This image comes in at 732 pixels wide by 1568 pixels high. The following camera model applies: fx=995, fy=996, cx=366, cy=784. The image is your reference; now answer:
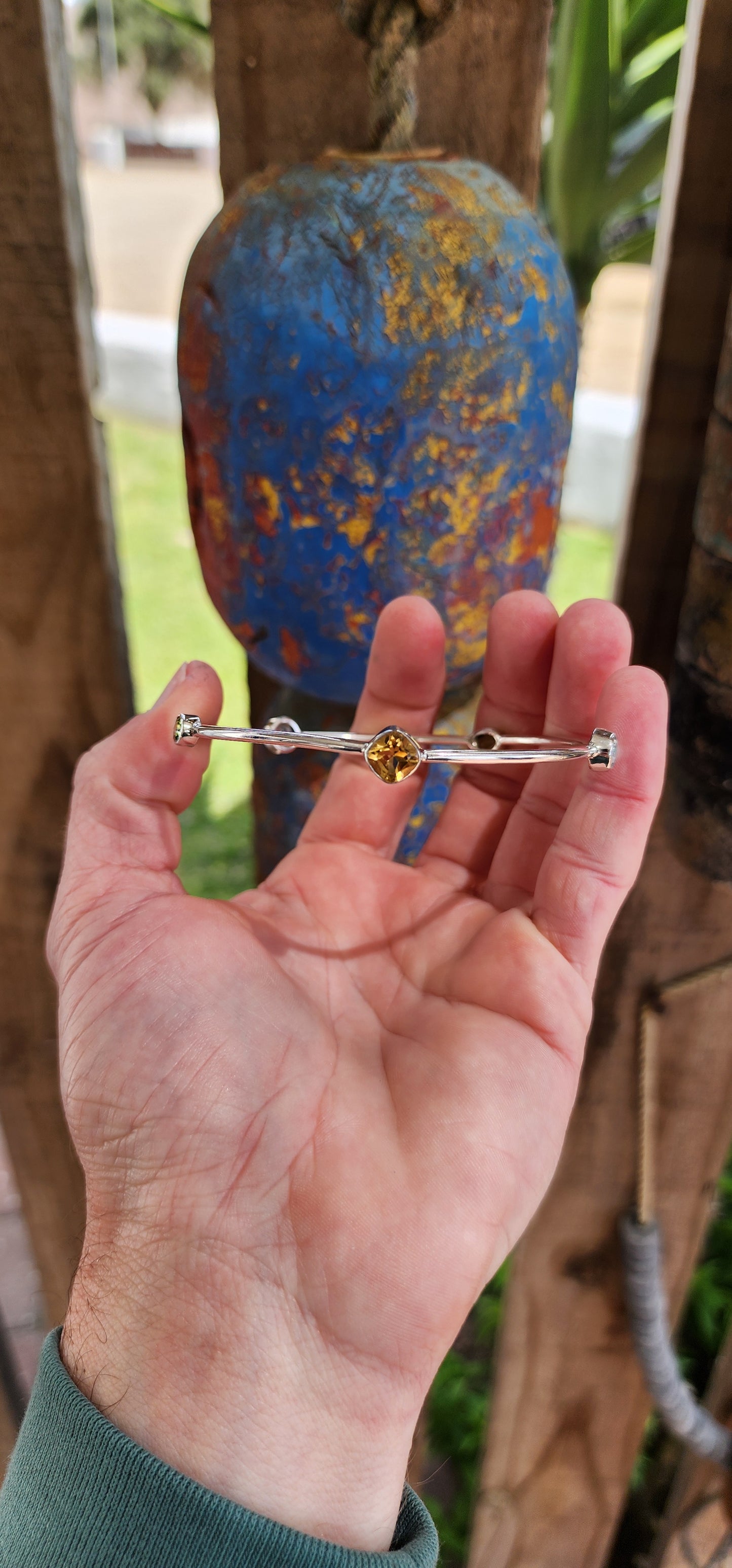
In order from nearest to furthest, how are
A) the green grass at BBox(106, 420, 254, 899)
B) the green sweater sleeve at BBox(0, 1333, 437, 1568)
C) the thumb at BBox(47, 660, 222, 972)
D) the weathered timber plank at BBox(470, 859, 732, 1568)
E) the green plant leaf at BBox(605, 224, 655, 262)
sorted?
the green sweater sleeve at BBox(0, 1333, 437, 1568) < the thumb at BBox(47, 660, 222, 972) < the weathered timber plank at BBox(470, 859, 732, 1568) < the green plant leaf at BBox(605, 224, 655, 262) < the green grass at BBox(106, 420, 254, 899)

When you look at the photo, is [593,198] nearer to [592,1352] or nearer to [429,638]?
[429,638]

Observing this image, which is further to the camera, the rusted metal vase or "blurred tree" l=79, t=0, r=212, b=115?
"blurred tree" l=79, t=0, r=212, b=115

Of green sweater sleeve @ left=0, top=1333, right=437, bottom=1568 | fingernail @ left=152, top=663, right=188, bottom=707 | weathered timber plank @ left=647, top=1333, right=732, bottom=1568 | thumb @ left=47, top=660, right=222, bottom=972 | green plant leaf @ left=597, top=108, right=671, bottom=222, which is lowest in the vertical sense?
weathered timber plank @ left=647, top=1333, right=732, bottom=1568

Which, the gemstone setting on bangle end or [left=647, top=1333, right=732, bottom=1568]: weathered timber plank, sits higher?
the gemstone setting on bangle end

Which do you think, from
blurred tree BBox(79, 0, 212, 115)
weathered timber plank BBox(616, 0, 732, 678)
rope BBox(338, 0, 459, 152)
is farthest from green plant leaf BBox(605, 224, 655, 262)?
blurred tree BBox(79, 0, 212, 115)

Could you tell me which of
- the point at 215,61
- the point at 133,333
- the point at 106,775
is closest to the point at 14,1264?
the point at 106,775

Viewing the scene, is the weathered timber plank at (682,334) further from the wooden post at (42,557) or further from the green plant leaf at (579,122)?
the wooden post at (42,557)

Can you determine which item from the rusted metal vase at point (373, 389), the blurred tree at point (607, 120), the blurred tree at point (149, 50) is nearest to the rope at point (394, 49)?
the rusted metal vase at point (373, 389)

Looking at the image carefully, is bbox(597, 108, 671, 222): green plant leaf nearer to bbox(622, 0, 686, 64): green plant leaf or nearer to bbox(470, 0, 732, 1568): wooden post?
bbox(622, 0, 686, 64): green plant leaf
